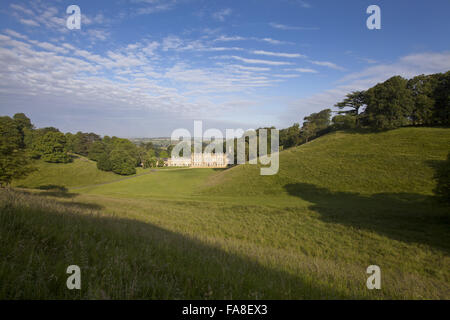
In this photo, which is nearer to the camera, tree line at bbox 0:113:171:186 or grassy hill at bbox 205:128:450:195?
tree line at bbox 0:113:171:186

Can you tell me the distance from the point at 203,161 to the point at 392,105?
8054cm

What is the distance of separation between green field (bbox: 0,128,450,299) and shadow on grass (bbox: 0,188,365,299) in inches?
0.8

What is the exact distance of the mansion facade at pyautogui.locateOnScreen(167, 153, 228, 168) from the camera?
91006mm

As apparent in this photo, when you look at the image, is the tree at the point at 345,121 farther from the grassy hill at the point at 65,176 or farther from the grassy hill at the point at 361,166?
the grassy hill at the point at 65,176

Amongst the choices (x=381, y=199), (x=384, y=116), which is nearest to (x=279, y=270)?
(x=381, y=199)

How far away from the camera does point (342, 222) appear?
14.6 metres

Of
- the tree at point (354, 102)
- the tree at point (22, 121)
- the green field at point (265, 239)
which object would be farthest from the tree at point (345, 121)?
the tree at point (22, 121)

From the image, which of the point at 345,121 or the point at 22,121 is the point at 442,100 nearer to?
the point at 345,121

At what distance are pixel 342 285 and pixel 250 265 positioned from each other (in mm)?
1965

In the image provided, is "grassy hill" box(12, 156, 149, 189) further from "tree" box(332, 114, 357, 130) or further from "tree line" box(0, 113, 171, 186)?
"tree" box(332, 114, 357, 130)

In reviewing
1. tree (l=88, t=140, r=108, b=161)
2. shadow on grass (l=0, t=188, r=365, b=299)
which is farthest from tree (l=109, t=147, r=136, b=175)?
shadow on grass (l=0, t=188, r=365, b=299)

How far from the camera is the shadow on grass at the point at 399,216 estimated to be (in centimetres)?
1169

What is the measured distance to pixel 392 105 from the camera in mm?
42500
